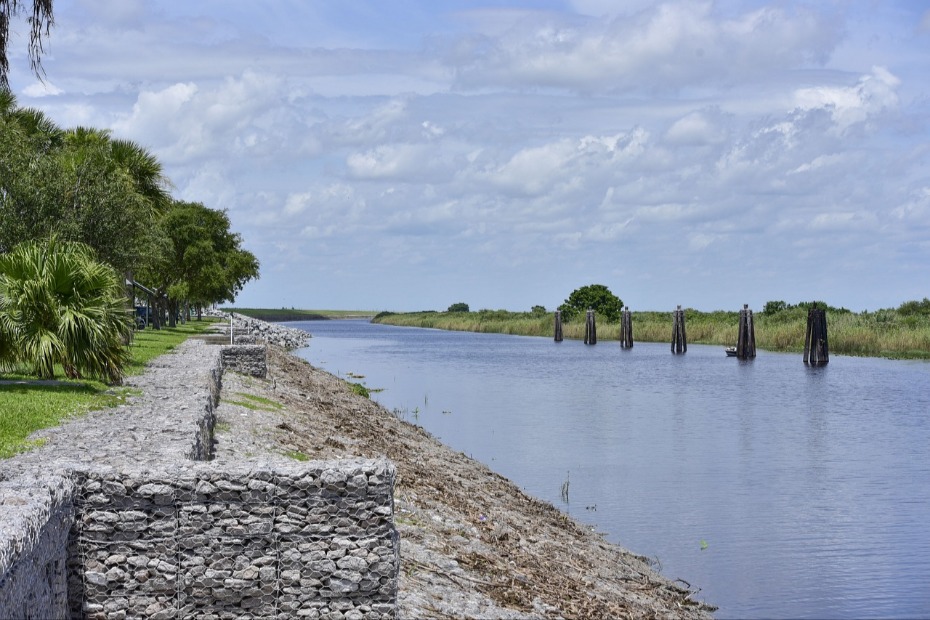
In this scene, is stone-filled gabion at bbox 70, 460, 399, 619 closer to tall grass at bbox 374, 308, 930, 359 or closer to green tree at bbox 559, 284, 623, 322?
tall grass at bbox 374, 308, 930, 359

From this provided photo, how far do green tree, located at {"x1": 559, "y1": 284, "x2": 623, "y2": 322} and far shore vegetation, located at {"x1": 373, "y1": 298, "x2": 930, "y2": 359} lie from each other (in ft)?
5.12

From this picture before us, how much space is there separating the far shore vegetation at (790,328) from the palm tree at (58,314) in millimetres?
54192

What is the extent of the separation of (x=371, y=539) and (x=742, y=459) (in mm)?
19346

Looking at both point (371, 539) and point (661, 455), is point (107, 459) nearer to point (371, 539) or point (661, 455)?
point (371, 539)

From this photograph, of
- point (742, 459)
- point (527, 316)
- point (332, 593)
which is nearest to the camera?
point (332, 593)

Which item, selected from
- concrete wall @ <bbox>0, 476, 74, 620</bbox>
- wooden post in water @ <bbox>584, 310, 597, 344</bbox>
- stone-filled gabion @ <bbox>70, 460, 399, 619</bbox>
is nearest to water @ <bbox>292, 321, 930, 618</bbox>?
stone-filled gabion @ <bbox>70, 460, 399, 619</bbox>

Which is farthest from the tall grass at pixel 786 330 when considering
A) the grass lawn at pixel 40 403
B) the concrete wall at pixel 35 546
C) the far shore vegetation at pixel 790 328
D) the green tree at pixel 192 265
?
the concrete wall at pixel 35 546

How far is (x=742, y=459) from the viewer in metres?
26.7

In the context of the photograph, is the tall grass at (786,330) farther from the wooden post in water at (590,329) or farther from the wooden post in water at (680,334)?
the wooden post in water at (680,334)

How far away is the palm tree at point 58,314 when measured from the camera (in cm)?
1994

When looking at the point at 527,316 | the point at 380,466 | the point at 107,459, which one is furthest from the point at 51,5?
the point at 527,316

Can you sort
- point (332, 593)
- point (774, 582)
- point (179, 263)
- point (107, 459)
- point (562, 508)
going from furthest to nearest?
point (179, 263) → point (562, 508) → point (774, 582) → point (107, 459) → point (332, 593)

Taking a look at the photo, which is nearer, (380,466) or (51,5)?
(380,466)

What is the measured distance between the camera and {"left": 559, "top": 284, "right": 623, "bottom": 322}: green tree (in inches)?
4444
